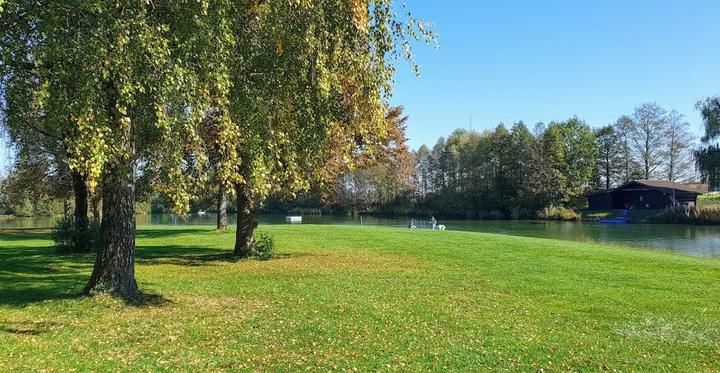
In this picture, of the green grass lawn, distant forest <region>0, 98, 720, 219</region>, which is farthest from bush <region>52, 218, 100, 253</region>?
distant forest <region>0, 98, 720, 219</region>

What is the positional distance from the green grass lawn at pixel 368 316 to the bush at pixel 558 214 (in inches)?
2122

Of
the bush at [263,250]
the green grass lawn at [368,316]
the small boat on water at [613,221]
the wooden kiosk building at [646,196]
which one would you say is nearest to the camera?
the green grass lawn at [368,316]

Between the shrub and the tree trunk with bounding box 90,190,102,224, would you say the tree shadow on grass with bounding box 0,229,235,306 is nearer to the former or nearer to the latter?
the tree trunk with bounding box 90,190,102,224

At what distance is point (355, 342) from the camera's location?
7.18m

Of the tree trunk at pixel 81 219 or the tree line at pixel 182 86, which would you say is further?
the tree trunk at pixel 81 219

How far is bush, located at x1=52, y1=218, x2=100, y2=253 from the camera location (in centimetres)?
1820

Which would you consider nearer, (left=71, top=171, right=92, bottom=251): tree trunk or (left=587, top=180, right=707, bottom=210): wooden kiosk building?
(left=71, top=171, right=92, bottom=251): tree trunk

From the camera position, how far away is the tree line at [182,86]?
6828 millimetres

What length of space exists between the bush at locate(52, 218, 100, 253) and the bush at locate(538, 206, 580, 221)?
202ft

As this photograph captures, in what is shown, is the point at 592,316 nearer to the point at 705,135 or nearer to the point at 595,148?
the point at 705,135

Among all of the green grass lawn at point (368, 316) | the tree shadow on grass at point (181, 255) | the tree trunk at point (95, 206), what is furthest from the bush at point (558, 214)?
the tree shadow on grass at point (181, 255)

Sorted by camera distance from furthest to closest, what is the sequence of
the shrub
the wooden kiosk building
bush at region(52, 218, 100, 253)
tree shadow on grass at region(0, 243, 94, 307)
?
the wooden kiosk building, the shrub, bush at region(52, 218, 100, 253), tree shadow on grass at region(0, 243, 94, 307)

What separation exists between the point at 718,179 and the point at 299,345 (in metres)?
61.0

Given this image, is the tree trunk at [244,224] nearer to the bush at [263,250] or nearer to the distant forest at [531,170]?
the bush at [263,250]
